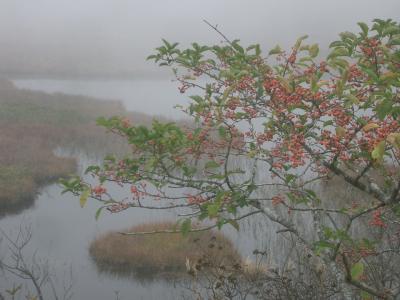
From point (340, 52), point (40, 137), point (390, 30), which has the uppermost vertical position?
point (390, 30)

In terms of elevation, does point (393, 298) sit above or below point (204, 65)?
below

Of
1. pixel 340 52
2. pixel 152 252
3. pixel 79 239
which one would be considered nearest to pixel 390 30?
pixel 340 52

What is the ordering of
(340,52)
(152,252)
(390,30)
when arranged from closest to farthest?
(390,30)
(340,52)
(152,252)

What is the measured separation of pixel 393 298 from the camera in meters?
4.05

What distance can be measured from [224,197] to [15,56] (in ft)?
312

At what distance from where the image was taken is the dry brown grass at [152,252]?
13.4 meters

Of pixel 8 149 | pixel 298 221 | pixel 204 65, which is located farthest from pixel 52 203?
pixel 204 65

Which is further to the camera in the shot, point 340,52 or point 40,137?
point 40,137

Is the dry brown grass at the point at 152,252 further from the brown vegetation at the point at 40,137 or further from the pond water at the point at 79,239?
the brown vegetation at the point at 40,137

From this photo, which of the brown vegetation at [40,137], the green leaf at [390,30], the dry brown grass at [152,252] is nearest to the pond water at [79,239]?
the dry brown grass at [152,252]

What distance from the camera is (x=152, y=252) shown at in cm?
1388

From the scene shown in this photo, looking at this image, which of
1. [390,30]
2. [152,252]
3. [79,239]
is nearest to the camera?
[390,30]

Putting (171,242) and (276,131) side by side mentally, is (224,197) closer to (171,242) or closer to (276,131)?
(276,131)

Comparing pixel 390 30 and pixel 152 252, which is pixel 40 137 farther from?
pixel 390 30
